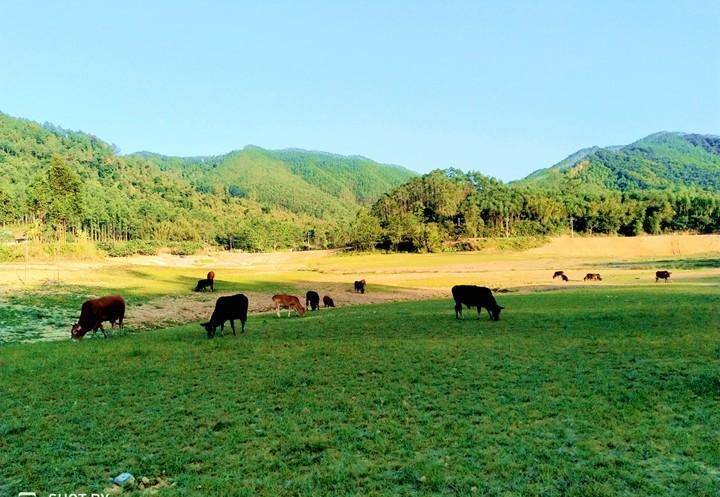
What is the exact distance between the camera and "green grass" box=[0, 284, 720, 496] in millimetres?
7125

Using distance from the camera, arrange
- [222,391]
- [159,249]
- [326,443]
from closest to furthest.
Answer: [326,443]
[222,391]
[159,249]

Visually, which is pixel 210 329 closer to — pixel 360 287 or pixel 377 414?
pixel 377 414

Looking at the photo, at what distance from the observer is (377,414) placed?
32.4 ft

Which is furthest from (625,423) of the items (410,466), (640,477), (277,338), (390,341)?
(277,338)

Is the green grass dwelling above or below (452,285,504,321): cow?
below

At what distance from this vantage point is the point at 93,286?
3931 centimetres

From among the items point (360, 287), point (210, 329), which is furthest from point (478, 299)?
point (360, 287)

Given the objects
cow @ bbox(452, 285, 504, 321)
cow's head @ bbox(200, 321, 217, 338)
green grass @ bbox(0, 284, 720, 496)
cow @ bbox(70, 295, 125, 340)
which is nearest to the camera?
green grass @ bbox(0, 284, 720, 496)

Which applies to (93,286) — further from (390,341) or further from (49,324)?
(390,341)

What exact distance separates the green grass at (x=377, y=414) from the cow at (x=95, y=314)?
2.04 metres

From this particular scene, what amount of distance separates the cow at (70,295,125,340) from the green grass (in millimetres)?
2036

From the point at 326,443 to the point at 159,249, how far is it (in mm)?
165219

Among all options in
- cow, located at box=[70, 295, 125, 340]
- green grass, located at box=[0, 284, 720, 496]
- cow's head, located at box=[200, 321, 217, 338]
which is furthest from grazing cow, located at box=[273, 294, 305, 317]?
green grass, located at box=[0, 284, 720, 496]

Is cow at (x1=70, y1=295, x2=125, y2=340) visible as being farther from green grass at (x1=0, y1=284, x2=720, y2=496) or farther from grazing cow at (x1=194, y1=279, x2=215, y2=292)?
grazing cow at (x1=194, y1=279, x2=215, y2=292)
